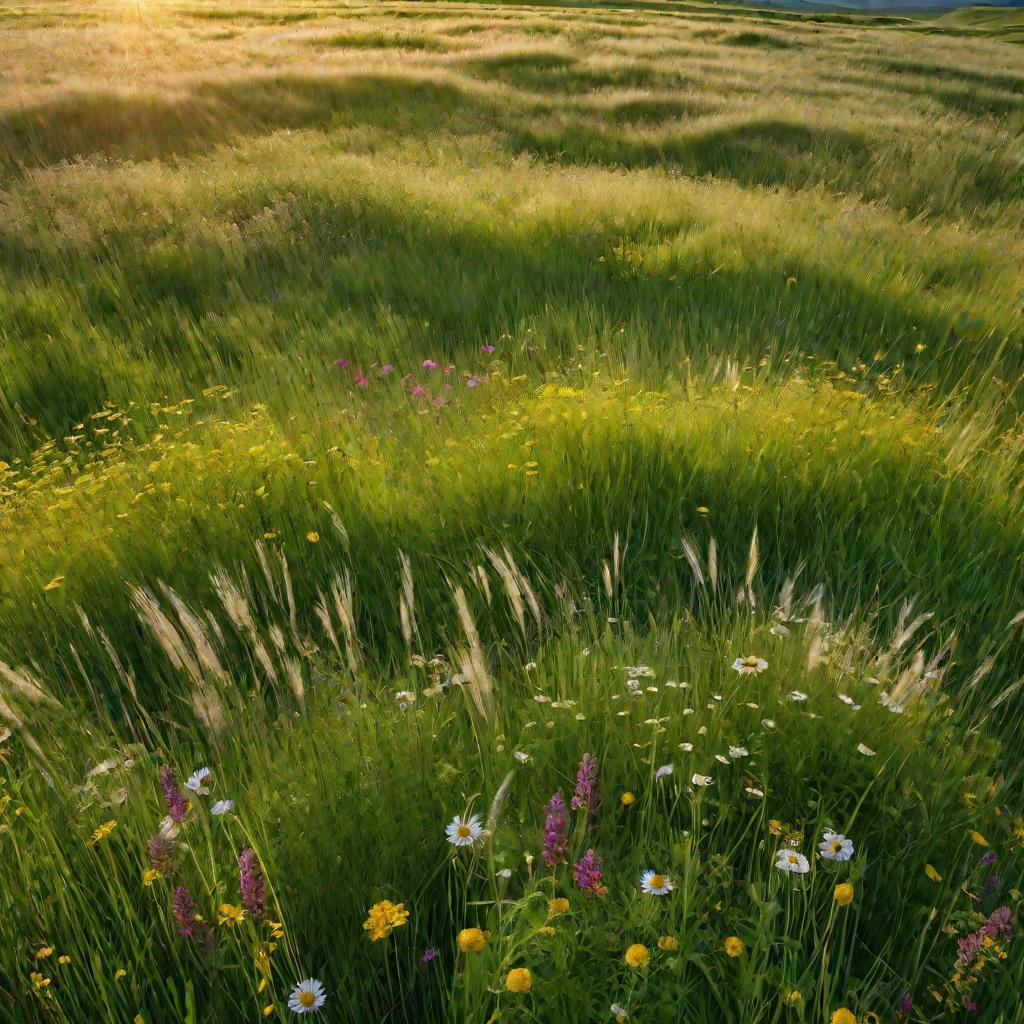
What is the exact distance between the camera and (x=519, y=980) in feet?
4.02

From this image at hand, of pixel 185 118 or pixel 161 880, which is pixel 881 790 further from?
pixel 185 118

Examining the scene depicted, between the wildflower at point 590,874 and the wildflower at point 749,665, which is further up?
the wildflower at point 590,874

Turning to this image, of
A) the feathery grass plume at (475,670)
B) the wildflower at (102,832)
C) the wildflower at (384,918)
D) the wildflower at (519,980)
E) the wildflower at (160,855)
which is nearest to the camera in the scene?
the wildflower at (519,980)

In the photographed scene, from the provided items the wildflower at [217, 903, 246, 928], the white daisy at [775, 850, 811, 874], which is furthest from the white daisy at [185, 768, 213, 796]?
the white daisy at [775, 850, 811, 874]

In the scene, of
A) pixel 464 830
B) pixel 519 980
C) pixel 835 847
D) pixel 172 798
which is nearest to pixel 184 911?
pixel 172 798

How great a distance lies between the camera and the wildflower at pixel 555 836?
1424mm

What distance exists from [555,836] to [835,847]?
22.8 inches

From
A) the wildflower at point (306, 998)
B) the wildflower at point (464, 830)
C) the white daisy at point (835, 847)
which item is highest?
the wildflower at point (306, 998)

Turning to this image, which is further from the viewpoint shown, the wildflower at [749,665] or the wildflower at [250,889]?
the wildflower at [749,665]

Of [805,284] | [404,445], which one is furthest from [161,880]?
[805,284]

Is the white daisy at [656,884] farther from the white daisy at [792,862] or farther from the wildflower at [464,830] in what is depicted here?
the wildflower at [464,830]

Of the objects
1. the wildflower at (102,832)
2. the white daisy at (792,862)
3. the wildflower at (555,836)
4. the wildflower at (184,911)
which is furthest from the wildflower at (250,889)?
the white daisy at (792,862)

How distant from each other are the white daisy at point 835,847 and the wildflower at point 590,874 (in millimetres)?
450

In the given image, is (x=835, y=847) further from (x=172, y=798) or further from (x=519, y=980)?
(x=172, y=798)
